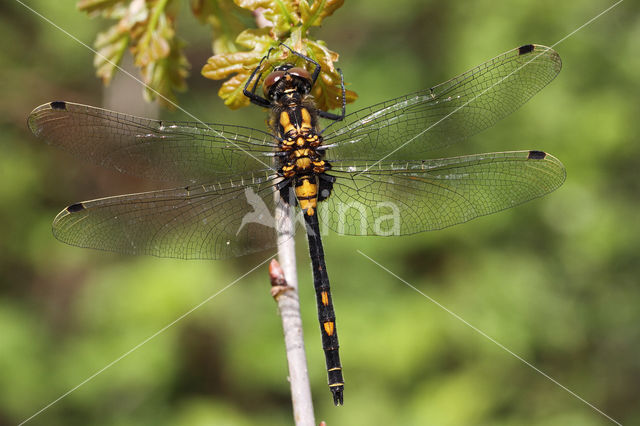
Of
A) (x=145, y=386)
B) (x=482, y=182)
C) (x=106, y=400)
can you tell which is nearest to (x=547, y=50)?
(x=482, y=182)

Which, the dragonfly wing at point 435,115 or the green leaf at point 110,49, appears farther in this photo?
the green leaf at point 110,49

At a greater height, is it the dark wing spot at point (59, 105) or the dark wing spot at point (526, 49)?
the dark wing spot at point (526, 49)

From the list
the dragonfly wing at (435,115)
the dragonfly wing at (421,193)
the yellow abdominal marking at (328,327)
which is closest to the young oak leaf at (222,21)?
the dragonfly wing at (435,115)

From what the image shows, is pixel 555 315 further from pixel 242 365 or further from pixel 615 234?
pixel 242 365

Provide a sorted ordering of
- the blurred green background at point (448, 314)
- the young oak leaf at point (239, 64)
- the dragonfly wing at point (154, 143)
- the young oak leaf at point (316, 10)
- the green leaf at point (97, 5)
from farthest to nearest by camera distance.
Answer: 1. the blurred green background at point (448, 314)
2. the green leaf at point (97, 5)
3. the dragonfly wing at point (154, 143)
4. the young oak leaf at point (239, 64)
5. the young oak leaf at point (316, 10)

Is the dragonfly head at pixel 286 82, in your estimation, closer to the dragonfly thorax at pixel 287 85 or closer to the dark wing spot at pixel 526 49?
the dragonfly thorax at pixel 287 85
